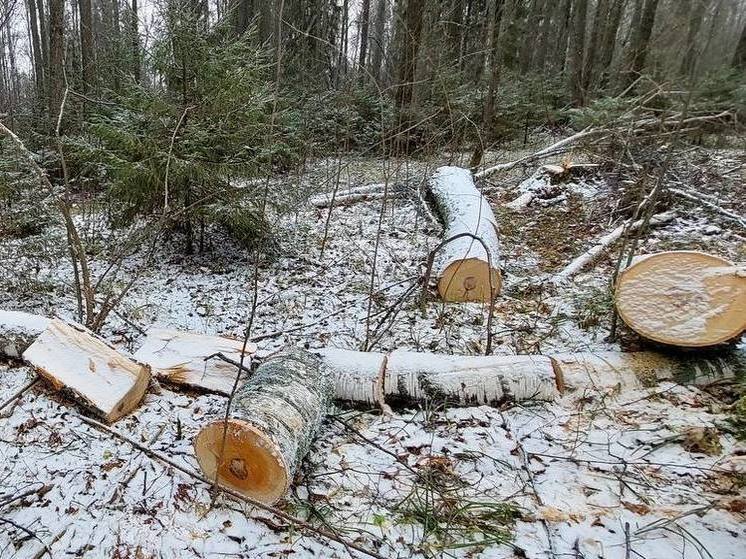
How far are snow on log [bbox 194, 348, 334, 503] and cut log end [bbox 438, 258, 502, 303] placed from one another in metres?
2.20

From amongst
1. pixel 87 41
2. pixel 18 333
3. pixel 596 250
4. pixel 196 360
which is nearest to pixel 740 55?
pixel 596 250

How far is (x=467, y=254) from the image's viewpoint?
4367mm

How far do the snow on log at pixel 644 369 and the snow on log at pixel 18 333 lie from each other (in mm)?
3546

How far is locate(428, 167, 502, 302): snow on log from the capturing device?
14.5 ft

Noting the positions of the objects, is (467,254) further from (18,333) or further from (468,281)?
(18,333)

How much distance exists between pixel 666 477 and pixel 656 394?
0.67 m

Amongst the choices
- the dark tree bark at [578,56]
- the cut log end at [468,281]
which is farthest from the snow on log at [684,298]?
the dark tree bark at [578,56]

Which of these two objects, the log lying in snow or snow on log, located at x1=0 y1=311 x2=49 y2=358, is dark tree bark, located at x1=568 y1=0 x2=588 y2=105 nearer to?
the log lying in snow

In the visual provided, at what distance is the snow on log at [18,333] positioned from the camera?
3314mm

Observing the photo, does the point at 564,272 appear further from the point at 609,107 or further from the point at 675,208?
the point at 609,107

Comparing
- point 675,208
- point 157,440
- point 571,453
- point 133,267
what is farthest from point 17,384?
point 675,208

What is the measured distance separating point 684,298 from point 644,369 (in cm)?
51

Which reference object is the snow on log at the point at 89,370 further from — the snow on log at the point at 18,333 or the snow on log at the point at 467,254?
the snow on log at the point at 467,254

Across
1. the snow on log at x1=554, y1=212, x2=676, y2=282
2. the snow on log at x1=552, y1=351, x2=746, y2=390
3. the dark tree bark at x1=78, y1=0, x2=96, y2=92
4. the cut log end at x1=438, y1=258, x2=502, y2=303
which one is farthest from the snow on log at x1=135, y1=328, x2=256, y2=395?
the dark tree bark at x1=78, y1=0, x2=96, y2=92
